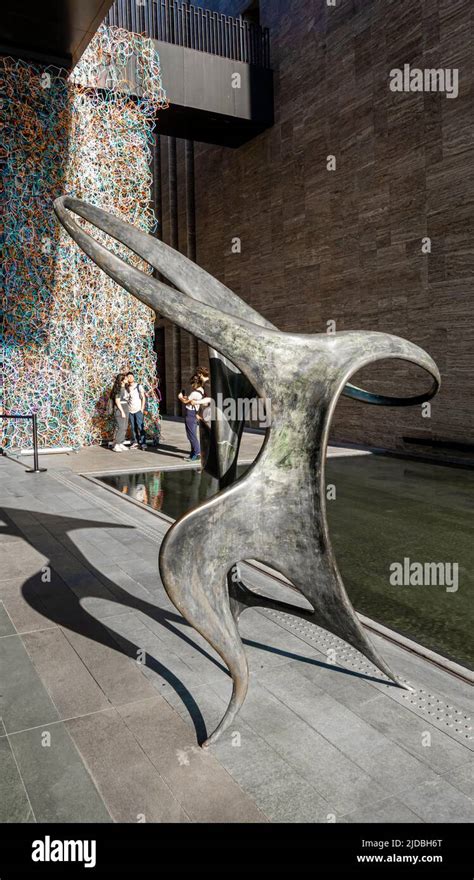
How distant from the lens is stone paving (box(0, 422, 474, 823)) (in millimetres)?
2568

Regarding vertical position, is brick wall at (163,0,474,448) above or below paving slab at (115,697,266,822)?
above

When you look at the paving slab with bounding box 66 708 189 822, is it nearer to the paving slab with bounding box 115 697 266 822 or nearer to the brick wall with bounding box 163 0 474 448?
the paving slab with bounding box 115 697 266 822

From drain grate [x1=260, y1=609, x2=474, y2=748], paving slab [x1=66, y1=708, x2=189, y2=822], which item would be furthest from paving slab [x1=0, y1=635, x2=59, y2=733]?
drain grate [x1=260, y1=609, x2=474, y2=748]

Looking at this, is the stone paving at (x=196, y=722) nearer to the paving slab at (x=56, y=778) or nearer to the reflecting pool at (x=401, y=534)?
the paving slab at (x=56, y=778)

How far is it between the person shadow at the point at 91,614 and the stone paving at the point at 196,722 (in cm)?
2

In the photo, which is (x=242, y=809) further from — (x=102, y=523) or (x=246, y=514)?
(x=102, y=523)

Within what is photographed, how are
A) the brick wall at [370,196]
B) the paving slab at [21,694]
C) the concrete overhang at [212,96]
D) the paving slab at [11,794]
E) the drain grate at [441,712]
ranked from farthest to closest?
the concrete overhang at [212,96] < the brick wall at [370,196] < the paving slab at [21,694] < the drain grate at [441,712] < the paving slab at [11,794]

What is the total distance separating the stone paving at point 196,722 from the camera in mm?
2568

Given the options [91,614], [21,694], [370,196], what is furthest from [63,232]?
[21,694]

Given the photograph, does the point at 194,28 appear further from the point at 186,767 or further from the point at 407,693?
the point at 186,767

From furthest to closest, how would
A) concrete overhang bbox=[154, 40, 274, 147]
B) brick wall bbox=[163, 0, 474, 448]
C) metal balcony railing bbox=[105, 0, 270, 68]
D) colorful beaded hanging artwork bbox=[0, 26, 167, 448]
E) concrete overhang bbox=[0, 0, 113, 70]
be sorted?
1. concrete overhang bbox=[154, 40, 274, 147]
2. metal balcony railing bbox=[105, 0, 270, 68]
3. colorful beaded hanging artwork bbox=[0, 26, 167, 448]
4. brick wall bbox=[163, 0, 474, 448]
5. concrete overhang bbox=[0, 0, 113, 70]

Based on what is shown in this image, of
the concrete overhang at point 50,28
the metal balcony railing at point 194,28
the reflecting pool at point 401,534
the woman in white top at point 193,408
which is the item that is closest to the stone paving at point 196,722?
the reflecting pool at point 401,534

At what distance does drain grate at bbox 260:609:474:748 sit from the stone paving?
0.03 feet

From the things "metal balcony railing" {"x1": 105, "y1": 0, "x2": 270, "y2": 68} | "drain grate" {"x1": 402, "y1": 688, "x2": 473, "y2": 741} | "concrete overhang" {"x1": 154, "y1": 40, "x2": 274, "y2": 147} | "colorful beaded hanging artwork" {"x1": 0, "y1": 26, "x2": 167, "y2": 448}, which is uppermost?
"metal balcony railing" {"x1": 105, "y1": 0, "x2": 270, "y2": 68}
